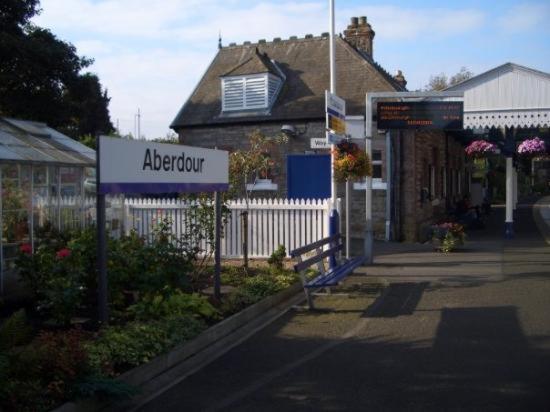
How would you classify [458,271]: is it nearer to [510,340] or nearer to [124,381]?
[510,340]

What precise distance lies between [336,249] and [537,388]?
615 centimetres

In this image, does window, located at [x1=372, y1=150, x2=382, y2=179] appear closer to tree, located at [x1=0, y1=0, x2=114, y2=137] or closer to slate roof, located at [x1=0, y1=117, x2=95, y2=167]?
tree, located at [x1=0, y1=0, x2=114, y2=137]

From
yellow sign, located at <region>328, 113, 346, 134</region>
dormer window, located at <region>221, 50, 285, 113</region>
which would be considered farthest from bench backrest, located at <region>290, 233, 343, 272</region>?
dormer window, located at <region>221, 50, 285, 113</region>

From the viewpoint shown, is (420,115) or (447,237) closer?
(420,115)

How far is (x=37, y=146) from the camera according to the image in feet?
35.4

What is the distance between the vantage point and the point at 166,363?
6598 millimetres

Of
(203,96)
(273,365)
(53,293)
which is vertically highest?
(203,96)

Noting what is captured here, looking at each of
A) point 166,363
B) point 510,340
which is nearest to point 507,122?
point 510,340

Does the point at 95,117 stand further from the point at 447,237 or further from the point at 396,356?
the point at 396,356

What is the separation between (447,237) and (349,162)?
4900 millimetres

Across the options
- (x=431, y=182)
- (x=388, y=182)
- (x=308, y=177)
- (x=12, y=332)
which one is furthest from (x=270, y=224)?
(x=431, y=182)

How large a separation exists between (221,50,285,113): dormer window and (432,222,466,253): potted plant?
7388mm

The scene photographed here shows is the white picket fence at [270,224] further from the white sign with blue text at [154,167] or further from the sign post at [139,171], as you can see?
the sign post at [139,171]

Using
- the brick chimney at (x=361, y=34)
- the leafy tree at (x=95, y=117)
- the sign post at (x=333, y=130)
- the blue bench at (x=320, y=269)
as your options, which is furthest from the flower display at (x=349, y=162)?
the leafy tree at (x=95, y=117)
